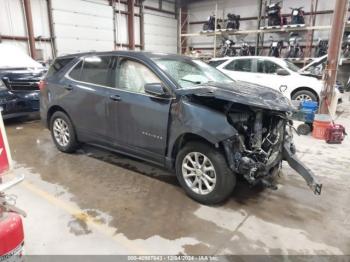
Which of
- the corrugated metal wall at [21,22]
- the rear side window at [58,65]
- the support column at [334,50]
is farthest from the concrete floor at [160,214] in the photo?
the corrugated metal wall at [21,22]

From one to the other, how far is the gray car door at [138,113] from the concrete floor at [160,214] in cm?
47

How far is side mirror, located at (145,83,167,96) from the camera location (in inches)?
115

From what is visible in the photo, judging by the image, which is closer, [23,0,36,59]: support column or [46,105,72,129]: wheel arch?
[46,105,72,129]: wheel arch

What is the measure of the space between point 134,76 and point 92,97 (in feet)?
2.30

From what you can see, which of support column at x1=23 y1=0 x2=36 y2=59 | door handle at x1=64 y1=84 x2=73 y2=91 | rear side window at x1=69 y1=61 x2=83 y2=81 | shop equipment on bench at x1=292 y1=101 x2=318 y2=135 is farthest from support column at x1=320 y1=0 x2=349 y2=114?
support column at x1=23 y1=0 x2=36 y2=59

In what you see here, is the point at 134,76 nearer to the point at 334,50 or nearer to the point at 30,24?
the point at 334,50

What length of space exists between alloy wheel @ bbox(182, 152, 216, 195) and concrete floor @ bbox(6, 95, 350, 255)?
0.60 ft

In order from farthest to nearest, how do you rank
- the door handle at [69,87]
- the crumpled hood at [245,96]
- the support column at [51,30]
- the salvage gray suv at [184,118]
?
1. the support column at [51,30]
2. the door handle at [69,87]
3. the salvage gray suv at [184,118]
4. the crumpled hood at [245,96]

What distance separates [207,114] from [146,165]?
1.55 m

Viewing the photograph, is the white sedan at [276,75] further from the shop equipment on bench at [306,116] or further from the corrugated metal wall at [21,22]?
the corrugated metal wall at [21,22]

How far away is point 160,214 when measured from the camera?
272cm

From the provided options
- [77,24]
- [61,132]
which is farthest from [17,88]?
[77,24]

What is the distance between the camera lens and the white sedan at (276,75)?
725 centimetres

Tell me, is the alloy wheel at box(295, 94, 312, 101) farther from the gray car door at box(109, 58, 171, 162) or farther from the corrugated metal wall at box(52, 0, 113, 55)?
Result: the corrugated metal wall at box(52, 0, 113, 55)
